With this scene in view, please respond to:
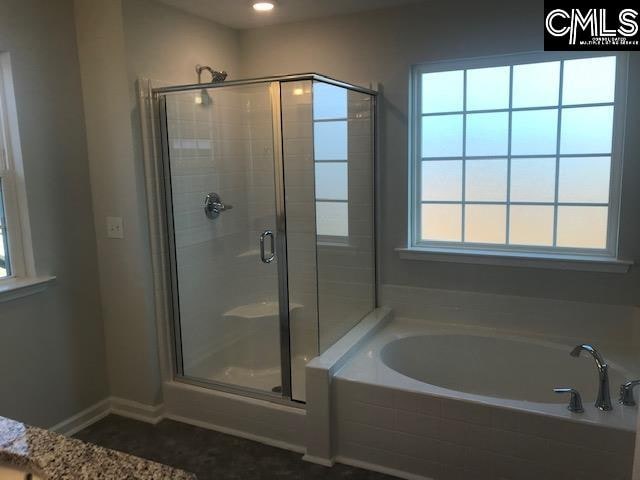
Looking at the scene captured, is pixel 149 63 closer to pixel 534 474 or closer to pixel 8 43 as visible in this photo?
pixel 8 43

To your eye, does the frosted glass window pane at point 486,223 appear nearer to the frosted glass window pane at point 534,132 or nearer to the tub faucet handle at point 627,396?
the frosted glass window pane at point 534,132

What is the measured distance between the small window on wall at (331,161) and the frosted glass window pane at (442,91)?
0.63m

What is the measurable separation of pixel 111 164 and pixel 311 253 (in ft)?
3.95

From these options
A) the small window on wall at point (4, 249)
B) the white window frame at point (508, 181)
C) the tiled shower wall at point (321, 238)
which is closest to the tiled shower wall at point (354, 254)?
the tiled shower wall at point (321, 238)

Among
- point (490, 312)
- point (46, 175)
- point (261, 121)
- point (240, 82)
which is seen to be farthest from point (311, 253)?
point (46, 175)

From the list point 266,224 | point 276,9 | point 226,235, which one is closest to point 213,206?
point 226,235

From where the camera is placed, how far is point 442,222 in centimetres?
340

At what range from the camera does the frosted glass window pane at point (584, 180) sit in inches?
116

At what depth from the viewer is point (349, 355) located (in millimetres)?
2855

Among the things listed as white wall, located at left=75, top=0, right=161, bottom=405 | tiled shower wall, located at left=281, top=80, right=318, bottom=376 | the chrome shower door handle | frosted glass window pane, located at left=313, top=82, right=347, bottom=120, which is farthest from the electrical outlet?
frosted glass window pane, located at left=313, top=82, right=347, bottom=120

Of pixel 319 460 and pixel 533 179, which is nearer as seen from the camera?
pixel 319 460

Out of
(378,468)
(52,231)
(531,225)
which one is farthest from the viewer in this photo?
(531,225)

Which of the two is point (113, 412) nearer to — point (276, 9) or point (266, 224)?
point (266, 224)

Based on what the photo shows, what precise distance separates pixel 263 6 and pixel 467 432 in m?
2.54
